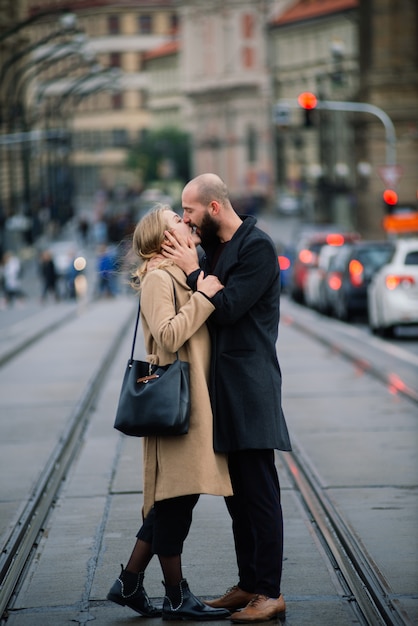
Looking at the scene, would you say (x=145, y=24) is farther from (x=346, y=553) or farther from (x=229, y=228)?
(x=229, y=228)

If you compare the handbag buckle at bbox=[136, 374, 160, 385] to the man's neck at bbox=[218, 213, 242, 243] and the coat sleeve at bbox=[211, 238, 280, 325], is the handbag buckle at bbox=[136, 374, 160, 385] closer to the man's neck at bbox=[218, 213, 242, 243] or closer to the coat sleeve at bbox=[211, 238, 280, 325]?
the coat sleeve at bbox=[211, 238, 280, 325]

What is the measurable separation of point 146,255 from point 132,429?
700 mm

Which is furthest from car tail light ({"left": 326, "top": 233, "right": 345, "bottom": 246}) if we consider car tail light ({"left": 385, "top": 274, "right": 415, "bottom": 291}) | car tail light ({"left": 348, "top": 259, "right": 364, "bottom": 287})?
car tail light ({"left": 385, "top": 274, "right": 415, "bottom": 291})

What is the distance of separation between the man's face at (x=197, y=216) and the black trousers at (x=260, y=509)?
0.88m

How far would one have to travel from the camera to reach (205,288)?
19.2 ft

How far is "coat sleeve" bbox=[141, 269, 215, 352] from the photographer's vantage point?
5770 millimetres

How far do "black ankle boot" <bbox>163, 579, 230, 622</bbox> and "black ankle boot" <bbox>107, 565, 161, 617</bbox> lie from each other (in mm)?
112

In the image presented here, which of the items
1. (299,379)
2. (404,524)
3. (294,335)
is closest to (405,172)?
(294,335)

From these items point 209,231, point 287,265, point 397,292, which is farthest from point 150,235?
point 287,265

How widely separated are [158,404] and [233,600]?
3.26 feet

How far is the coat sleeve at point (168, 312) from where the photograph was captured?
18.9 feet

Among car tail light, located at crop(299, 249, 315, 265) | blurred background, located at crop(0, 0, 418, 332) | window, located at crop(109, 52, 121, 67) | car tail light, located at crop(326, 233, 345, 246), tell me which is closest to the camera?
car tail light, located at crop(299, 249, 315, 265)

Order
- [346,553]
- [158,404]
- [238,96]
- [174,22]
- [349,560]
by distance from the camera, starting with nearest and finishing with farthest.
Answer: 1. [158,404]
2. [349,560]
3. [346,553]
4. [238,96]
5. [174,22]

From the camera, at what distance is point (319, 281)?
33094mm
